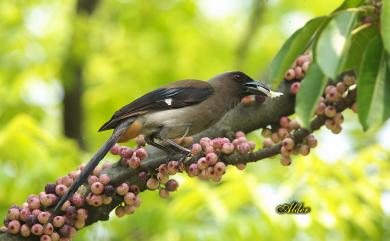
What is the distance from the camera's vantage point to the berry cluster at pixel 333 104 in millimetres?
3285

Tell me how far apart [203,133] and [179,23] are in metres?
5.97

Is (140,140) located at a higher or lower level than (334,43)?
lower

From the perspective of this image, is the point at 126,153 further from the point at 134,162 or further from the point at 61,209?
the point at 61,209

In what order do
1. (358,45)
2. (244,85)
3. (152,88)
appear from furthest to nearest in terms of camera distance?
1. (152,88)
2. (244,85)
3. (358,45)

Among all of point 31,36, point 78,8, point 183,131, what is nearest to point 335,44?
point 183,131

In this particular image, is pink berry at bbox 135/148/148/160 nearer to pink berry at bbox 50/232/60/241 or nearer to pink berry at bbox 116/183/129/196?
pink berry at bbox 116/183/129/196

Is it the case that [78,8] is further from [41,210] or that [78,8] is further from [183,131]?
[41,210]

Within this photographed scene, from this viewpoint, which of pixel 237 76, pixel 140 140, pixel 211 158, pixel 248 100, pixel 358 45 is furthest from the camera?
pixel 237 76

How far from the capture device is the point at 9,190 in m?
5.17

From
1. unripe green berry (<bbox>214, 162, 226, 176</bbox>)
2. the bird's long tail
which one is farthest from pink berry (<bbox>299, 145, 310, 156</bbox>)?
the bird's long tail

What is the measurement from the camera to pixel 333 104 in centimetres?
330

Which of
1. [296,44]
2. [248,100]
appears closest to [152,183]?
[248,100]

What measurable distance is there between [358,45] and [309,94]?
0.48 meters

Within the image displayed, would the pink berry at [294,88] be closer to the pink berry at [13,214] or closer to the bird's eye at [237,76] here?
the bird's eye at [237,76]
